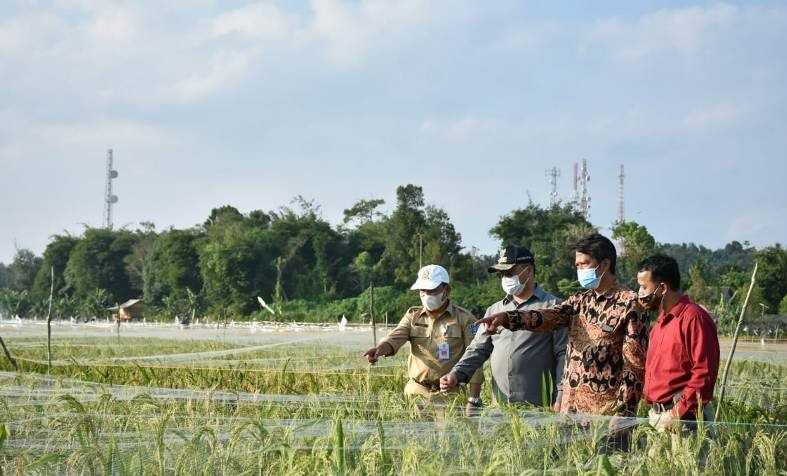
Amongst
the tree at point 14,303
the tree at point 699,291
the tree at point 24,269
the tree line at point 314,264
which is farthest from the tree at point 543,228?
the tree at point 24,269

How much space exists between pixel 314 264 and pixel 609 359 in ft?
163

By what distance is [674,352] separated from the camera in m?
4.37

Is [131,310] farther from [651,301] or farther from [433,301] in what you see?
[651,301]

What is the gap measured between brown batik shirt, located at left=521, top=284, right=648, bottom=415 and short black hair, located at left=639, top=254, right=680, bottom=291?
0.18 m

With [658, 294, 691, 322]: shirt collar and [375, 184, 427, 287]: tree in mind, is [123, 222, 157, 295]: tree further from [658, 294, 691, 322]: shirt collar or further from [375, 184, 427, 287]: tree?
[658, 294, 691, 322]: shirt collar

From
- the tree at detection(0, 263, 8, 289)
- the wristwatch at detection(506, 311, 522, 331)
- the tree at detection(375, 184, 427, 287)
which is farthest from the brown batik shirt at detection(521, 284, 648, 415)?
the tree at detection(0, 263, 8, 289)

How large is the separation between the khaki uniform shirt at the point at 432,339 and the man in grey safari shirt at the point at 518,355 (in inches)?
16.4

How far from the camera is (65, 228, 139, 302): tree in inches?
2667

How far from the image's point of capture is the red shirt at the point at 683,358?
425cm

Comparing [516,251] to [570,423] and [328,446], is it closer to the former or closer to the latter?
[570,423]

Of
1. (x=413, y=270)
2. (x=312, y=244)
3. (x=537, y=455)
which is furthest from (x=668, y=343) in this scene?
(x=312, y=244)

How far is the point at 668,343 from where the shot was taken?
440 centimetres

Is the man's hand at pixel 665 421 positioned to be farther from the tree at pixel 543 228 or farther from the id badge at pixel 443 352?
the tree at pixel 543 228

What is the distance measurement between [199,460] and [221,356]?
41.7 feet
